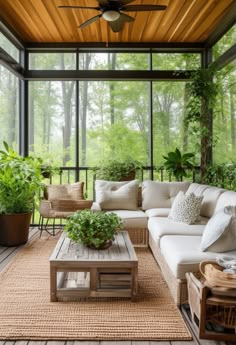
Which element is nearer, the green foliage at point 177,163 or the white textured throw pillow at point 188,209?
the white textured throw pillow at point 188,209

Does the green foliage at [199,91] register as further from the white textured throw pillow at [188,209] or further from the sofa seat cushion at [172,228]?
the sofa seat cushion at [172,228]

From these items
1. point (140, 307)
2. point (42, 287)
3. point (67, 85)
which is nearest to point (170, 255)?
point (140, 307)

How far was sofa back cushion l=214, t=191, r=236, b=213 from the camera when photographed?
3.45 metres

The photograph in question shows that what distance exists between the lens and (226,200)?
3.61 m

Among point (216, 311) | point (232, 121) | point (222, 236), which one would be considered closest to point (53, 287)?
point (216, 311)

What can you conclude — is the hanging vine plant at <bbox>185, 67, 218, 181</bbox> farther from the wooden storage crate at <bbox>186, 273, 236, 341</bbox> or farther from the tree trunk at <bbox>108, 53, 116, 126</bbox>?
the wooden storage crate at <bbox>186, 273, 236, 341</bbox>

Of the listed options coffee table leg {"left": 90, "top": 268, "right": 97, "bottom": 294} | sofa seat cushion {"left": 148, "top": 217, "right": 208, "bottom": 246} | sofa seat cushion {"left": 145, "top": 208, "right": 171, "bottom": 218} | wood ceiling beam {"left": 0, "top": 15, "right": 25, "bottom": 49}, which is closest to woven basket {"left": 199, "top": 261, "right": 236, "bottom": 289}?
coffee table leg {"left": 90, "top": 268, "right": 97, "bottom": 294}

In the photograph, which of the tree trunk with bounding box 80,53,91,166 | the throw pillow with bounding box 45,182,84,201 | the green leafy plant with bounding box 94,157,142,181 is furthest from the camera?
the tree trunk with bounding box 80,53,91,166

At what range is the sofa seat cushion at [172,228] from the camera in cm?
357

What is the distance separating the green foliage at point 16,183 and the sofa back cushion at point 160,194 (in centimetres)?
160

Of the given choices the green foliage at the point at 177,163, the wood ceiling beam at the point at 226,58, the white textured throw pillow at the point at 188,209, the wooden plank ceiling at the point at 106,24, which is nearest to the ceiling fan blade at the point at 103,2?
the wooden plank ceiling at the point at 106,24

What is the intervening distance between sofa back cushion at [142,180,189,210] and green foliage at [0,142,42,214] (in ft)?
5.26

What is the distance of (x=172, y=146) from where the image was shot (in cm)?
611

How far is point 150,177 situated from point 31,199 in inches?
90.0
